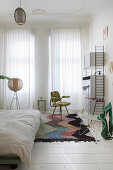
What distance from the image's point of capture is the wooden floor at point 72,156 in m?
1.76

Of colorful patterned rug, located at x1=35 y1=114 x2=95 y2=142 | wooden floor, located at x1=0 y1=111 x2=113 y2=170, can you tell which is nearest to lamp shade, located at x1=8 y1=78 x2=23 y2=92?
colorful patterned rug, located at x1=35 y1=114 x2=95 y2=142

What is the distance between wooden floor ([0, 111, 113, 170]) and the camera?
A: 5.77ft

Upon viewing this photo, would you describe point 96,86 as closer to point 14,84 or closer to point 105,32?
point 105,32

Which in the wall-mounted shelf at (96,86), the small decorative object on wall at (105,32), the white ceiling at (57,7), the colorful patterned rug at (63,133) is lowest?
the colorful patterned rug at (63,133)

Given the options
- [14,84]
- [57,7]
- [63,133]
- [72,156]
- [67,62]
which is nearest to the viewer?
[72,156]

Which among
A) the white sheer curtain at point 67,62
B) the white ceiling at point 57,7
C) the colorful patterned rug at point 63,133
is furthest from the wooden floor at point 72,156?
the white ceiling at point 57,7

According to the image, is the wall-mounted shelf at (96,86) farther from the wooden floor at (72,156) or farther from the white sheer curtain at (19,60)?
the white sheer curtain at (19,60)

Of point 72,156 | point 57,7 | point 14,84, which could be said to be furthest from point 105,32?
point 14,84

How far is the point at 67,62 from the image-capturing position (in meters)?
5.12

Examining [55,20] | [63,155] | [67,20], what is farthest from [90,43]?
[63,155]

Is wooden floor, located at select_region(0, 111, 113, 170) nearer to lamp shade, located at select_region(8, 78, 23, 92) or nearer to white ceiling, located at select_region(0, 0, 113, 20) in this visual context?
lamp shade, located at select_region(8, 78, 23, 92)

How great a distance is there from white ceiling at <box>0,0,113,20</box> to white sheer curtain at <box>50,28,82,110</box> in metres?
0.67

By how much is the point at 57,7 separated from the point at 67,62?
1.80 metres

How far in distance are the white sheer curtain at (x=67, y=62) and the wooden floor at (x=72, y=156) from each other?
106 inches
